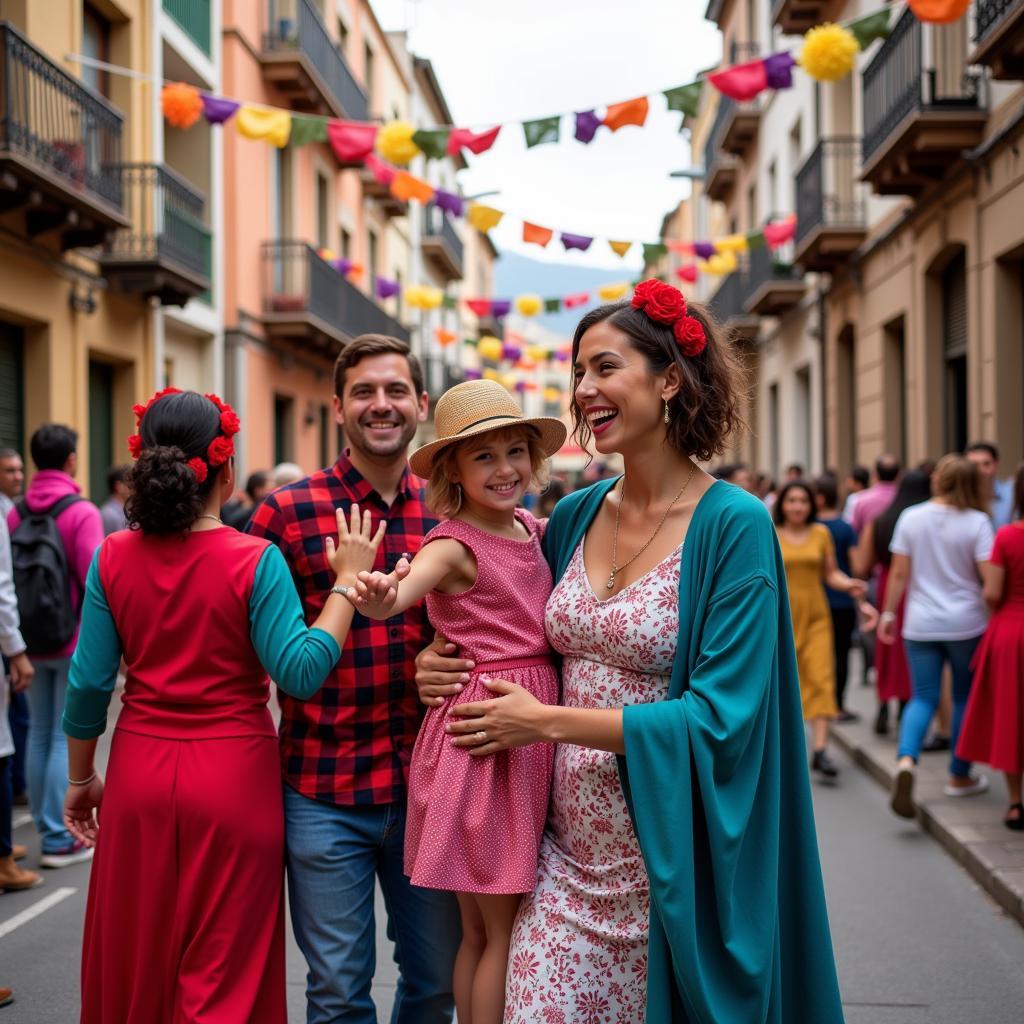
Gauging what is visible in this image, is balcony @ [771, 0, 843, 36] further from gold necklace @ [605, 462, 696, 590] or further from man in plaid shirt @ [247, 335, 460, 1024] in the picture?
gold necklace @ [605, 462, 696, 590]

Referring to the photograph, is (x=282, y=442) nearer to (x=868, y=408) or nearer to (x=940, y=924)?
(x=868, y=408)

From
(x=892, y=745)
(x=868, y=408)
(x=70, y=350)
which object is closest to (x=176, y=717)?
(x=892, y=745)

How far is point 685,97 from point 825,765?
504 cm

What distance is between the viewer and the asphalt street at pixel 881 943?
174 inches

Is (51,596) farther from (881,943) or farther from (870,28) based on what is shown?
(870,28)

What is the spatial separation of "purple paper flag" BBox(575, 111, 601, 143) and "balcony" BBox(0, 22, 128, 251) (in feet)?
16.2

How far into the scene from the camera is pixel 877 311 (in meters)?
16.3

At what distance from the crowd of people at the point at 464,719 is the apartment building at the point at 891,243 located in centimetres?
294

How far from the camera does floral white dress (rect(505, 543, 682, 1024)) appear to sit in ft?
8.57

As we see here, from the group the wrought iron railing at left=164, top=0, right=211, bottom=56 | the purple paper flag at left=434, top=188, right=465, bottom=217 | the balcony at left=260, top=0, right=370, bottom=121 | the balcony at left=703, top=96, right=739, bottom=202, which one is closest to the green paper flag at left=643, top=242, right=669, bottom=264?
the purple paper flag at left=434, top=188, right=465, bottom=217

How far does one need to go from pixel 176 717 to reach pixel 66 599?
12.8 feet

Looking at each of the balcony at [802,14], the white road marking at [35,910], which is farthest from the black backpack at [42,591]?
the balcony at [802,14]

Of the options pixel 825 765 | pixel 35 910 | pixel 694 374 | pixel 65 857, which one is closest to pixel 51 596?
pixel 65 857

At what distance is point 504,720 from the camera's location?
8.25ft
